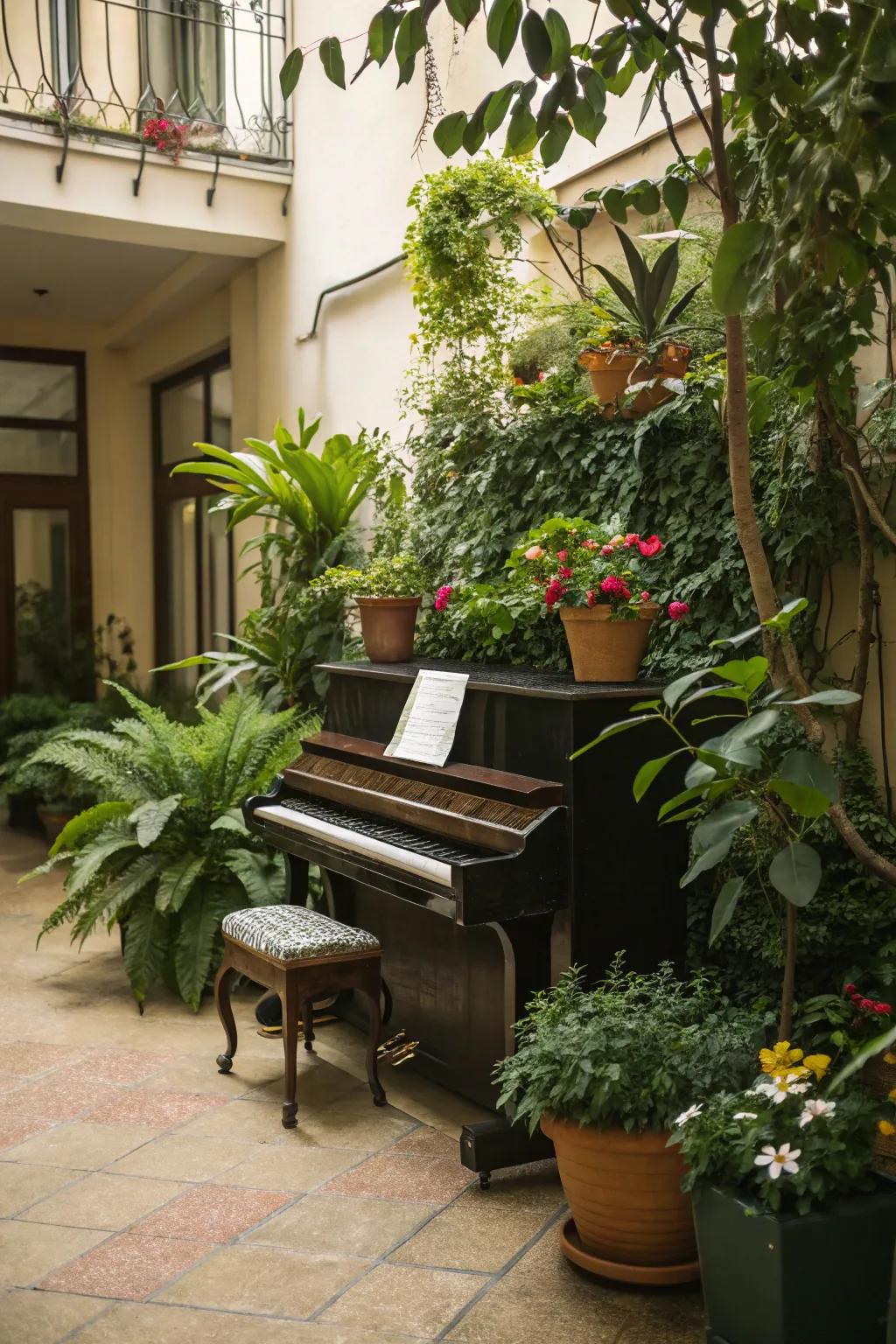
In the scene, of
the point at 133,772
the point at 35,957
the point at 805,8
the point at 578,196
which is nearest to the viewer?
the point at 805,8

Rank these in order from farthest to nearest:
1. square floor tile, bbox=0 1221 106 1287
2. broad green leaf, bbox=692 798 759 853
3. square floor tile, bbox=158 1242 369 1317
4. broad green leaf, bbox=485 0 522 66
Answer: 1. square floor tile, bbox=0 1221 106 1287
2. square floor tile, bbox=158 1242 369 1317
3. broad green leaf, bbox=692 798 759 853
4. broad green leaf, bbox=485 0 522 66

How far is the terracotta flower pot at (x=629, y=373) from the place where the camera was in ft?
11.6

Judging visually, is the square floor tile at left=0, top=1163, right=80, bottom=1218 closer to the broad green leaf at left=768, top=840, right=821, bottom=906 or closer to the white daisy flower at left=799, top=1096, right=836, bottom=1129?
the white daisy flower at left=799, top=1096, right=836, bottom=1129

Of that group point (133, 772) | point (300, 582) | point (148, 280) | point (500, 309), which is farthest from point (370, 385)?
point (148, 280)

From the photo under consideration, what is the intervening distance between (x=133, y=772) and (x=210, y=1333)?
2547 mm

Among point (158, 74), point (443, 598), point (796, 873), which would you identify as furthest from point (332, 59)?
point (158, 74)

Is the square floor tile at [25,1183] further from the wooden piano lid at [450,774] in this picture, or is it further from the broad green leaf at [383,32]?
the broad green leaf at [383,32]

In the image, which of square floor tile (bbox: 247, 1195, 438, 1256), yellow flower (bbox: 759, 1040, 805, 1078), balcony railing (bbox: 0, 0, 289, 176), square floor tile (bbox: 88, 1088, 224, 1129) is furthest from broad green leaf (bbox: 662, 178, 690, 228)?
balcony railing (bbox: 0, 0, 289, 176)

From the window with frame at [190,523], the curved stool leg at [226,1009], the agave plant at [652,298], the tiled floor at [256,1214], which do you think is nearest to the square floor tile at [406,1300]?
the tiled floor at [256,1214]

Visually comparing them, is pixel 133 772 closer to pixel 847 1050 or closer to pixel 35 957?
pixel 35 957

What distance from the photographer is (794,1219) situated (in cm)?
223

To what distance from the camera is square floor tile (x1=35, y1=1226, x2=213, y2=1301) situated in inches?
103

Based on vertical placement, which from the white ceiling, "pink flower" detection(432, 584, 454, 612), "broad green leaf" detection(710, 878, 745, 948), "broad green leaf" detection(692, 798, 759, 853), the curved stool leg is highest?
the white ceiling

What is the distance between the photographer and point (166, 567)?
9133 millimetres
